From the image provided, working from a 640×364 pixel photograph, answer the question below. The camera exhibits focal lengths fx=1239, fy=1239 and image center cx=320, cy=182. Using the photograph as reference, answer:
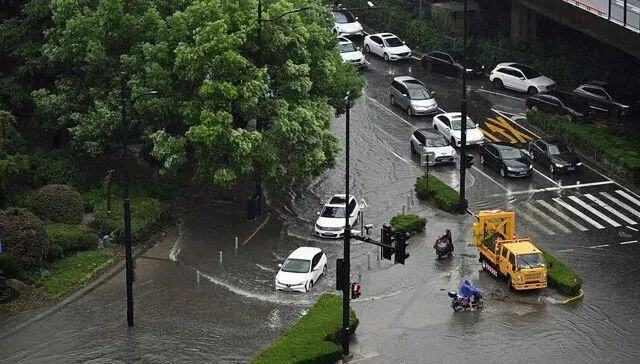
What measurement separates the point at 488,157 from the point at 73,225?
22.5 meters

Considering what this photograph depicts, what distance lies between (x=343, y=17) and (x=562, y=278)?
4101 cm

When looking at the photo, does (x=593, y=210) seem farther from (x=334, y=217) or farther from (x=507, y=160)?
(x=334, y=217)

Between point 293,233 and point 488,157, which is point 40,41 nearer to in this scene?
point 293,233

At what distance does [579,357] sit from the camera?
1791 inches

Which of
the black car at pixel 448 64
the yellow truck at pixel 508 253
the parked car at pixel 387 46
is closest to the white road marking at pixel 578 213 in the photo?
the yellow truck at pixel 508 253

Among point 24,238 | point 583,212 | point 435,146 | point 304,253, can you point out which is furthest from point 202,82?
point 583,212

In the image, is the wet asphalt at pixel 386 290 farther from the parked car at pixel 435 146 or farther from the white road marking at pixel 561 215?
the parked car at pixel 435 146

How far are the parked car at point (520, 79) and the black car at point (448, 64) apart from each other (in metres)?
2.34

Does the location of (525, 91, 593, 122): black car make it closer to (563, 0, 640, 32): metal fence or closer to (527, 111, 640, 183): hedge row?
(527, 111, 640, 183): hedge row

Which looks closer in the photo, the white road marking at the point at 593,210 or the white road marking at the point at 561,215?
the white road marking at the point at 561,215

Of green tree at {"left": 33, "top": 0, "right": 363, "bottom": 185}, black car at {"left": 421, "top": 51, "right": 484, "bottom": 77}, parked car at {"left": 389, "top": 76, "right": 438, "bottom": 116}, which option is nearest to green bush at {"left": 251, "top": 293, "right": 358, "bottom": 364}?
green tree at {"left": 33, "top": 0, "right": 363, "bottom": 185}

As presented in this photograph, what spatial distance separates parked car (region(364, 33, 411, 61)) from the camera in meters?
82.8

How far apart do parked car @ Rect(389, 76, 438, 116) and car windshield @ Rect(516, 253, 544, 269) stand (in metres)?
23.3

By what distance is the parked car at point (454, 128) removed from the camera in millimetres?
68188
